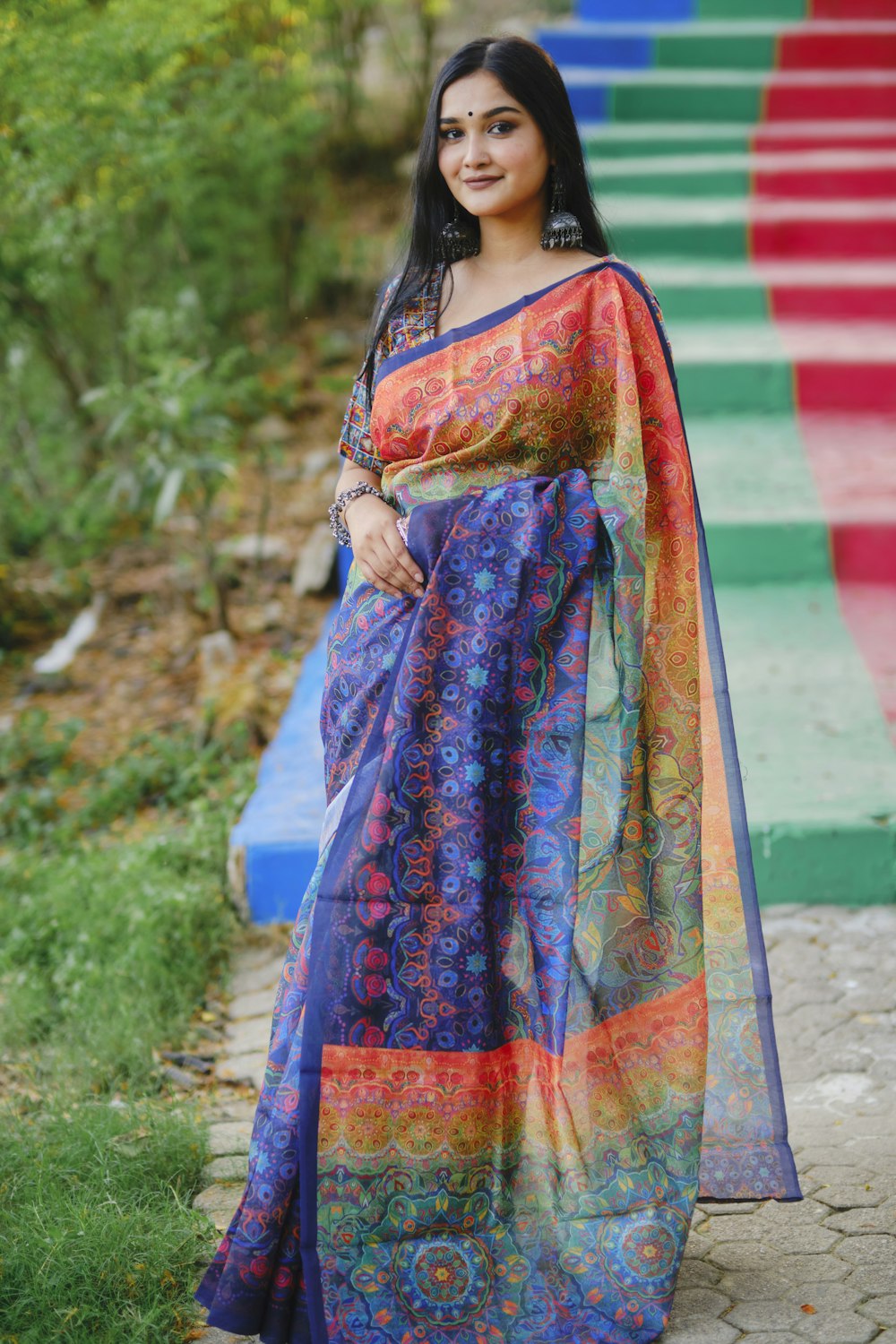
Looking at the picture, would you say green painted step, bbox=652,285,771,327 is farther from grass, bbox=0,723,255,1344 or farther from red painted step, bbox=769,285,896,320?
grass, bbox=0,723,255,1344

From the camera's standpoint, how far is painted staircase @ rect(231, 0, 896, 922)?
3455mm

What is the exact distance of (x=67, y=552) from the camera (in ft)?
20.3

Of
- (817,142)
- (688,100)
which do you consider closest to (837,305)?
(817,142)

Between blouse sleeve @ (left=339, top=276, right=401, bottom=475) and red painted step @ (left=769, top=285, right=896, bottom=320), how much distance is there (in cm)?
378

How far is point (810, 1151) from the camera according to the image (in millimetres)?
2492

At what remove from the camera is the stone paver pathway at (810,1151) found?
204cm

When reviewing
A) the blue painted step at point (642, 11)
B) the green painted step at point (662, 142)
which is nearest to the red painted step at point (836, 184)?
the green painted step at point (662, 142)

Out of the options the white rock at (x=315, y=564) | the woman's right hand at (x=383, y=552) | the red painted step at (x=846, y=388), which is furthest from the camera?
the white rock at (x=315, y=564)

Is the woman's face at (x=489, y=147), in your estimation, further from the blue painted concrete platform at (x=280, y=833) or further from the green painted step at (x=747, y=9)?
the green painted step at (x=747, y=9)

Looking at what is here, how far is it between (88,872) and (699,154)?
486 cm

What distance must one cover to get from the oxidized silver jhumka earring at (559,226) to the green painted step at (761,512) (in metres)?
2.30

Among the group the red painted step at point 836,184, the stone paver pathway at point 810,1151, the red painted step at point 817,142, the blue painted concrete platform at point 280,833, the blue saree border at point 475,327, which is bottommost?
the stone paver pathway at point 810,1151

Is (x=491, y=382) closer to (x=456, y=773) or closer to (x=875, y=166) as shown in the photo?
(x=456, y=773)

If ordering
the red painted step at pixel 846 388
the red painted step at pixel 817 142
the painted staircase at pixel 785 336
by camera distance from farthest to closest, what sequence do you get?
the red painted step at pixel 817 142 → the red painted step at pixel 846 388 → the painted staircase at pixel 785 336
